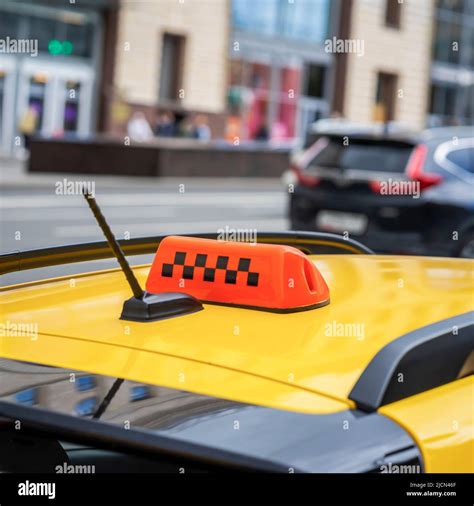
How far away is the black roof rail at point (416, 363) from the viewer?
1718mm

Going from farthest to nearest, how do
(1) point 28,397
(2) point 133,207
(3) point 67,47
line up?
1. (3) point 67,47
2. (2) point 133,207
3. (1) point 28,397

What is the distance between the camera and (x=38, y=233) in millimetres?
15250

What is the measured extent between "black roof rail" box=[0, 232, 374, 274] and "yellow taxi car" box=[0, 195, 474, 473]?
0.02 meters

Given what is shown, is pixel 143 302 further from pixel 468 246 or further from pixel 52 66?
pixel 52 66

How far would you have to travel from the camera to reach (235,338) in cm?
191

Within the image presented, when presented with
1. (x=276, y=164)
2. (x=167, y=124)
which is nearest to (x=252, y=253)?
(x=276, y=164)

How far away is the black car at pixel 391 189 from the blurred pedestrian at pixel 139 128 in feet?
65.1

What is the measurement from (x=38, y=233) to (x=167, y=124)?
18386 millimetres

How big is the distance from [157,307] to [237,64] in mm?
38160

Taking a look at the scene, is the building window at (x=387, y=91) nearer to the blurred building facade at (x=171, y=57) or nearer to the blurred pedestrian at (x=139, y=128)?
the blurred building facade at (x=171, y=57)

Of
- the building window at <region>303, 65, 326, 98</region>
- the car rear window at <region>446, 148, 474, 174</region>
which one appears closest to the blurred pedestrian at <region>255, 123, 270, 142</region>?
the building window at <region>303, 65, 326, 98</region>

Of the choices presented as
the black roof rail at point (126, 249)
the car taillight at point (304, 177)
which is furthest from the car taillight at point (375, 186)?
the black roof rail at point (126, 249)

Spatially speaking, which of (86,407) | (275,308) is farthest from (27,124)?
(86,407)

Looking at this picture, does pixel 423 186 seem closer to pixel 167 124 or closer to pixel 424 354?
pixel 424 354
